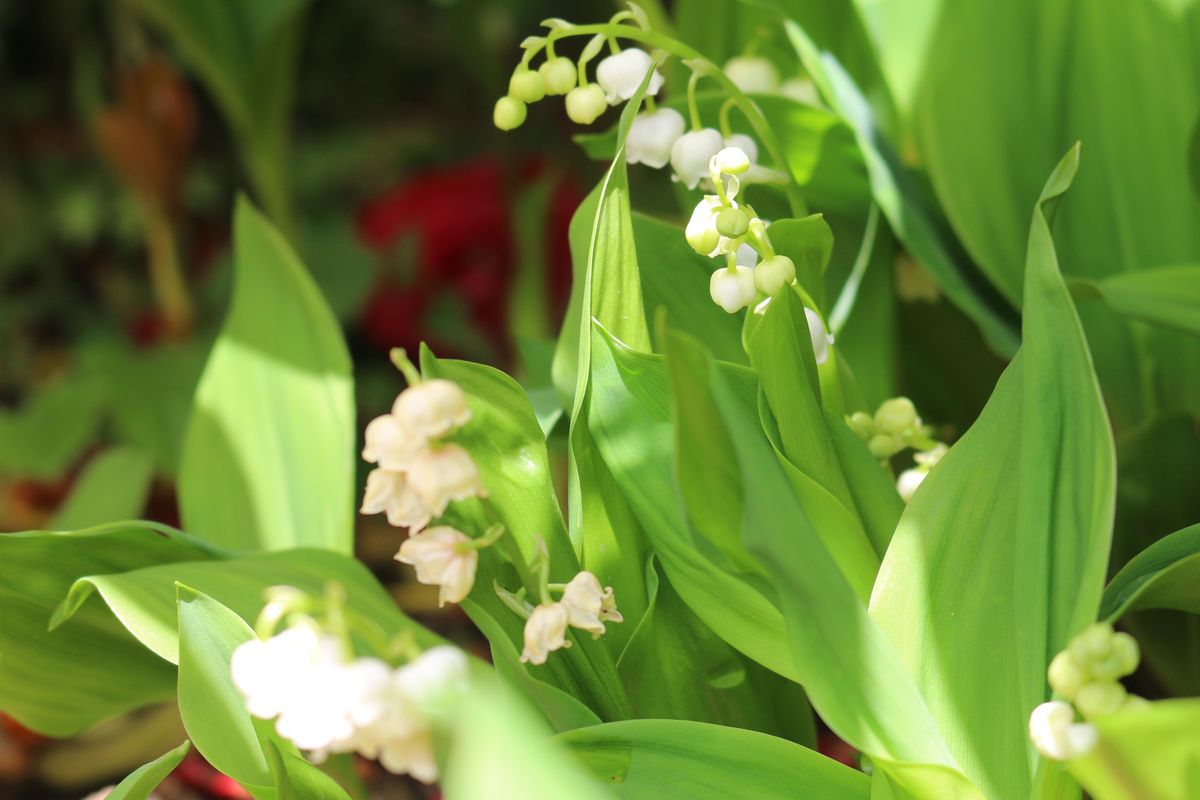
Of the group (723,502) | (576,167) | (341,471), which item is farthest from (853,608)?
(576,167)

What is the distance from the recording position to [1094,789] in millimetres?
284

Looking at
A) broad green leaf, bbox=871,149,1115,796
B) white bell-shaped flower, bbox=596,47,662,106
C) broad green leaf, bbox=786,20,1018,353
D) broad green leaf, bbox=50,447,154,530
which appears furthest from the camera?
broad green leaf, bbox=50,447,154,530

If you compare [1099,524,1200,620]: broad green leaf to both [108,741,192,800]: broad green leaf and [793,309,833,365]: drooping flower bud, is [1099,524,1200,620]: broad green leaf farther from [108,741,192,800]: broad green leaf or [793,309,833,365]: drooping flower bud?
[108,741,192,800]: broad green leaf

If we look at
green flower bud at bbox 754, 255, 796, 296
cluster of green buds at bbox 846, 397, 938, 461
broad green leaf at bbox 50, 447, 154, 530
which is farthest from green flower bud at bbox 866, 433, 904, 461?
broad green leaf at bbox 50, 447, 154, 530

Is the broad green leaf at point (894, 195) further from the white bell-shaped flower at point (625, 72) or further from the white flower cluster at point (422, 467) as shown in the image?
the white flower cluster at point (422, 467)

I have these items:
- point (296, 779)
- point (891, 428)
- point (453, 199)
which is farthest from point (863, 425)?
point (453, 199)

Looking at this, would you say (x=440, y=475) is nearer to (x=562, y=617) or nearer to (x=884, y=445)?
(x=562, y=617)

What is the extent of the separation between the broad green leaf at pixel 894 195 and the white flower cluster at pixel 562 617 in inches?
10.9

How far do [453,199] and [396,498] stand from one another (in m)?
0.91

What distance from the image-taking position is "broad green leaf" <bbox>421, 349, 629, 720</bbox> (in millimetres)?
386

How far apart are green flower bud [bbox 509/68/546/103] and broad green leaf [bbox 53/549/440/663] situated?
0.62 ft

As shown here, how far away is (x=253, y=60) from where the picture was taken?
1.12m

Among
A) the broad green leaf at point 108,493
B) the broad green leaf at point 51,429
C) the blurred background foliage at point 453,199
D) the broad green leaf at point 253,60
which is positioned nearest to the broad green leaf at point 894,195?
the blurred background foliage at point 453,199

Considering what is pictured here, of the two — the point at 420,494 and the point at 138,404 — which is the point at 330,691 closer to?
the point at 420,494
